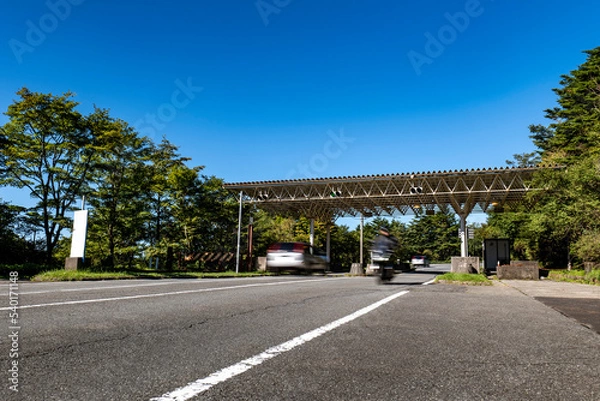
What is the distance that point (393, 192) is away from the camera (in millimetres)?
34625

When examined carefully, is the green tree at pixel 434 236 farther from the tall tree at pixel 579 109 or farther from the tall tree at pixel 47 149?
the tall tree at pixel 47 149

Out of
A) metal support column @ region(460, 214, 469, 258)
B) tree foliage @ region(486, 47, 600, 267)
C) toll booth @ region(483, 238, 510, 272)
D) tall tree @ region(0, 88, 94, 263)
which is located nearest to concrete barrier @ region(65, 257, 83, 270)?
tall tree @ region(0, 88, 94, 263)

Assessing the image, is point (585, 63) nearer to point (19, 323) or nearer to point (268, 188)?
point (268, 188)

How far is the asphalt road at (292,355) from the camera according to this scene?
223cm

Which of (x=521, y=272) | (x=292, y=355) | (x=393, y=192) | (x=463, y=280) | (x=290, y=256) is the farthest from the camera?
(x=393, y=192)

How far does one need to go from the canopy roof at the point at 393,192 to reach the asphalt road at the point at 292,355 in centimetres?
2512

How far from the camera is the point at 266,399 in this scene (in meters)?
2.09

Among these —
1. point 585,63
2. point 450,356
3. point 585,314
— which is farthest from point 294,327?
point 585,63

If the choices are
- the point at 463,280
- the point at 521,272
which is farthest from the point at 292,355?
the point at 521,272

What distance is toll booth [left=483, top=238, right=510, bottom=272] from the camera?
28.5 metres

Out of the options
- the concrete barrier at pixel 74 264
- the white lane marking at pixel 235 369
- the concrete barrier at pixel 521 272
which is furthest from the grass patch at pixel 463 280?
the concrete barrier at pixel 74 264

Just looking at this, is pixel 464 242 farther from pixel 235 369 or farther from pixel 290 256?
pixel 235 369

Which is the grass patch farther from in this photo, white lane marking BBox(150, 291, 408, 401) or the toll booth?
the toll booth

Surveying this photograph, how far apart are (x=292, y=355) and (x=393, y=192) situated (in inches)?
1292
